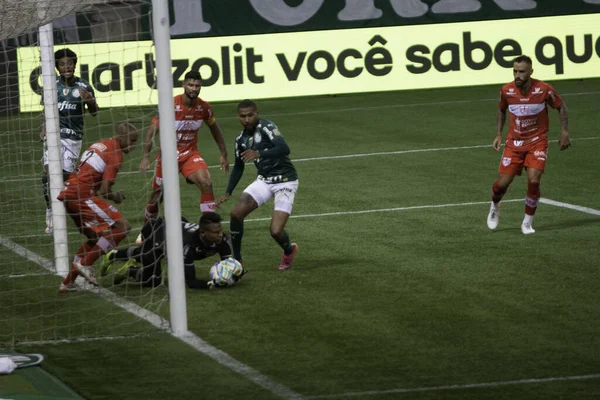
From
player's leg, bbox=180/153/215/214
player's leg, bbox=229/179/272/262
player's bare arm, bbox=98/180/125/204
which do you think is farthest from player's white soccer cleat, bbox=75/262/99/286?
player's leg, bbox=180/153/215/214

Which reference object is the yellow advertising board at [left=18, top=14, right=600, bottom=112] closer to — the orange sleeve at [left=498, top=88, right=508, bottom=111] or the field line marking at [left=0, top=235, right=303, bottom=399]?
the orange sleeve at [left=498, top=88, right=508, bottom=111]

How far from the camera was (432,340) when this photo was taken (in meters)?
9.05

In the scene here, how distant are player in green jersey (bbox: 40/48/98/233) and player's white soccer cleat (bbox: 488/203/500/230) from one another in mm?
4649

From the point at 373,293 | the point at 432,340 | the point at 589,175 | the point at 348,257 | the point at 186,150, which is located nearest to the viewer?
the point at 432,340

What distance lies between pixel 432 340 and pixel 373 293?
1.75m

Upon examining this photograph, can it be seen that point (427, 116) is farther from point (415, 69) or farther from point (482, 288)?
point (482, 288)

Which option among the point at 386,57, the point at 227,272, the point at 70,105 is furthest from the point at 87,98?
the point at 386,57

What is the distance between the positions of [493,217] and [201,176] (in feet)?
10.8

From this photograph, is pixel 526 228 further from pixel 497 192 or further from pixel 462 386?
pixel 462 386

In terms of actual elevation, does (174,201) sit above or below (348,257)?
above

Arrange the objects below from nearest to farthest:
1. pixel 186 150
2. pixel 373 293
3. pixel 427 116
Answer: pixel 373 293 → pixel 186 150 → pixel 427 116

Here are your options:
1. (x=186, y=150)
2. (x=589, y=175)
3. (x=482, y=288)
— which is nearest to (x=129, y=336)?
(x=482, y=288)

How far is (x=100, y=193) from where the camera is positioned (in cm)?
1157

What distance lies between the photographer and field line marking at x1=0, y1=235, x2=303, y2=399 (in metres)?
7.93
